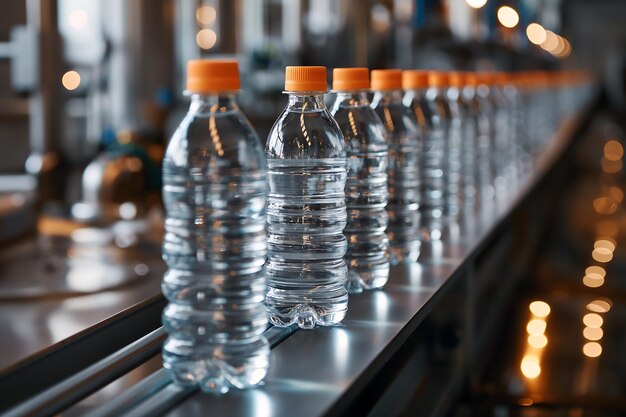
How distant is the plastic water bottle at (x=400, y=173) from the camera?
1.86 meters

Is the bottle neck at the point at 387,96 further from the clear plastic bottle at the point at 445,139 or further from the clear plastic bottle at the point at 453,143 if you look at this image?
the clear plastic bottle at the point at 453,143

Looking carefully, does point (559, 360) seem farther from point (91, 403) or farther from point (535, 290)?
point (91, 403)

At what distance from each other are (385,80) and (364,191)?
259mm

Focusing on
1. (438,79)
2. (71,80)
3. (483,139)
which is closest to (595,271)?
(483,139)

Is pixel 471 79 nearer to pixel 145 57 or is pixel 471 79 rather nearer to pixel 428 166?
pixel 428 166

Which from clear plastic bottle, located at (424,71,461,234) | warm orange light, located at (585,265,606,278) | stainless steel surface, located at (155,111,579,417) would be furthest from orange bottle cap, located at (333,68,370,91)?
warm orange light, located at (585,265,606,278)

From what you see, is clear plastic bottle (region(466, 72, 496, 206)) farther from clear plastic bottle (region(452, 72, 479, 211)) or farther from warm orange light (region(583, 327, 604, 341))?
warm orange light (region(583, 327, 604, 341))

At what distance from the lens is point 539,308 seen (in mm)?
2879

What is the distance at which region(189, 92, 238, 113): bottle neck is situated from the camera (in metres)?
1.07

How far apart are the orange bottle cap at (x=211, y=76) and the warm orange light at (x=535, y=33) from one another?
11.2 m

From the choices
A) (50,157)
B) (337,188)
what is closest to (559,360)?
(337,188)

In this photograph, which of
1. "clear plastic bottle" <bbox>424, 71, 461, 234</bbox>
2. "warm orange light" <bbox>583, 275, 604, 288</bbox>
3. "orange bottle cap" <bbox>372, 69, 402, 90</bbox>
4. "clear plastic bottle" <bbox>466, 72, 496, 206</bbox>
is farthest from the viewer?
"clear plastic bottle" <bbox>466, 72, 496, 206</bbox>

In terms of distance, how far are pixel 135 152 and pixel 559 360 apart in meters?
1.47

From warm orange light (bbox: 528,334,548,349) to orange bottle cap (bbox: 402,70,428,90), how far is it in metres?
0.82
